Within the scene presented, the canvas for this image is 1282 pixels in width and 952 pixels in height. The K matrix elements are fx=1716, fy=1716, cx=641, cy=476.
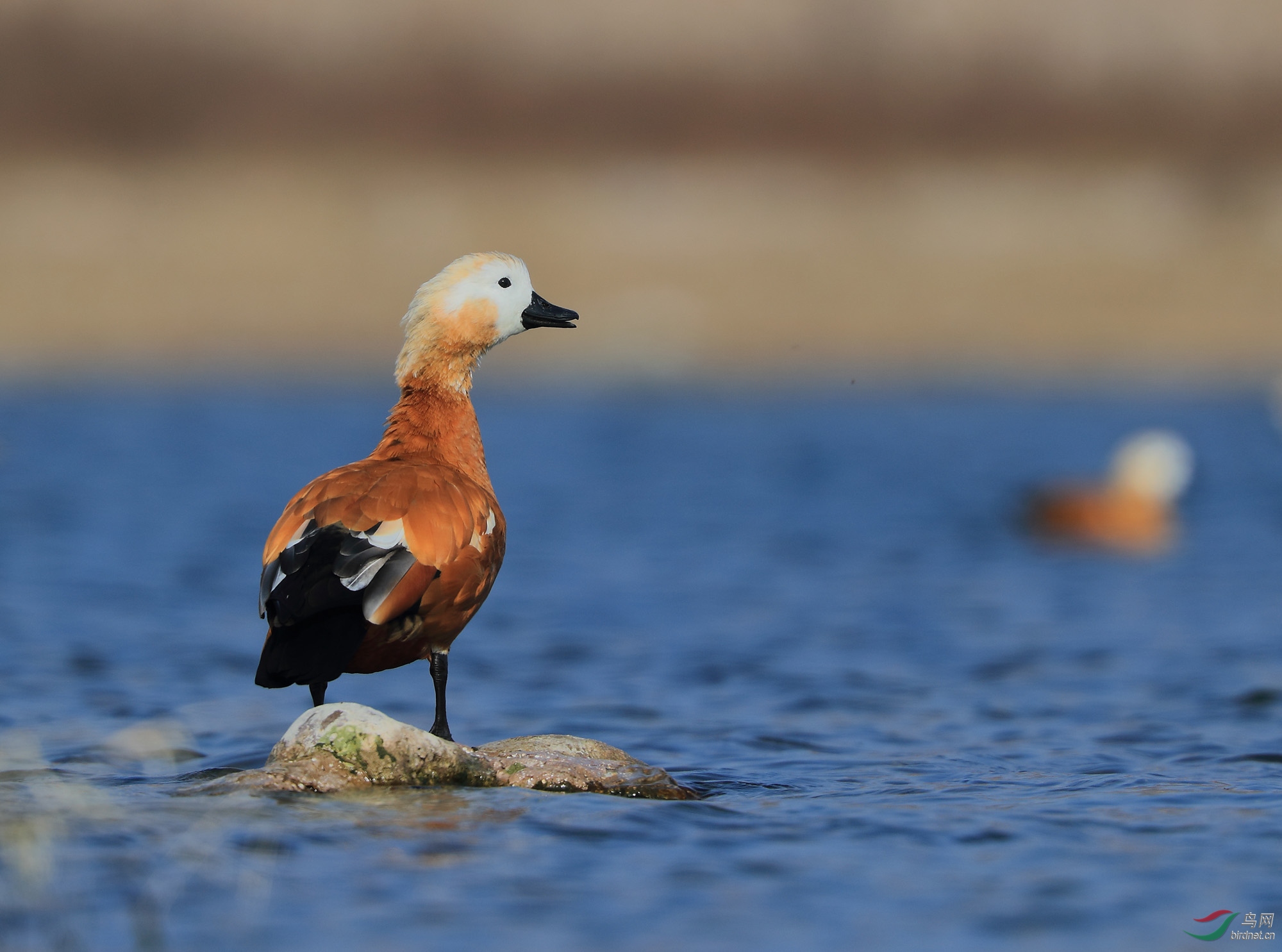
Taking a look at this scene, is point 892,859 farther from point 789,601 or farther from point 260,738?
point 789,601

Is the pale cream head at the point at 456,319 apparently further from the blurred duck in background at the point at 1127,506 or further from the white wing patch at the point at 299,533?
the blurred duck in background at the point at 1127,506

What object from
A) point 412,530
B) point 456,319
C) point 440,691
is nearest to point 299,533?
point 412,530

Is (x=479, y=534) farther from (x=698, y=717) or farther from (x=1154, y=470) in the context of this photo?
(x=1154, y=470)

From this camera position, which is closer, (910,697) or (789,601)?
(910,697)

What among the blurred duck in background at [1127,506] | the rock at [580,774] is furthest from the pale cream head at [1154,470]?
the rock at [580,774]

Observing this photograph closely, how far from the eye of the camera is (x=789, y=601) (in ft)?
35.6

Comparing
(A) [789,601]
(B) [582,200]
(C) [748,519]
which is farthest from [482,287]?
(B) [582,200]

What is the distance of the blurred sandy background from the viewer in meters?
28.2

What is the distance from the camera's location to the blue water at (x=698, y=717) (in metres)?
4.48

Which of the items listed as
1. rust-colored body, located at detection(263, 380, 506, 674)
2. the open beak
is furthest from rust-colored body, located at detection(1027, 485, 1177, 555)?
rust-colored body, located at detection(263, 380, 506, 674)

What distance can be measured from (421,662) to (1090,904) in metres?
5.46

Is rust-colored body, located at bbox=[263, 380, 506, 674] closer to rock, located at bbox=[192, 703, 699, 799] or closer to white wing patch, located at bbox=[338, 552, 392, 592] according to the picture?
white wing patch, located at bbox=[338, 552, 392, 592]

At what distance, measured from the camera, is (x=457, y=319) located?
6.51 m

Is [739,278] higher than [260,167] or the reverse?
the reverse
